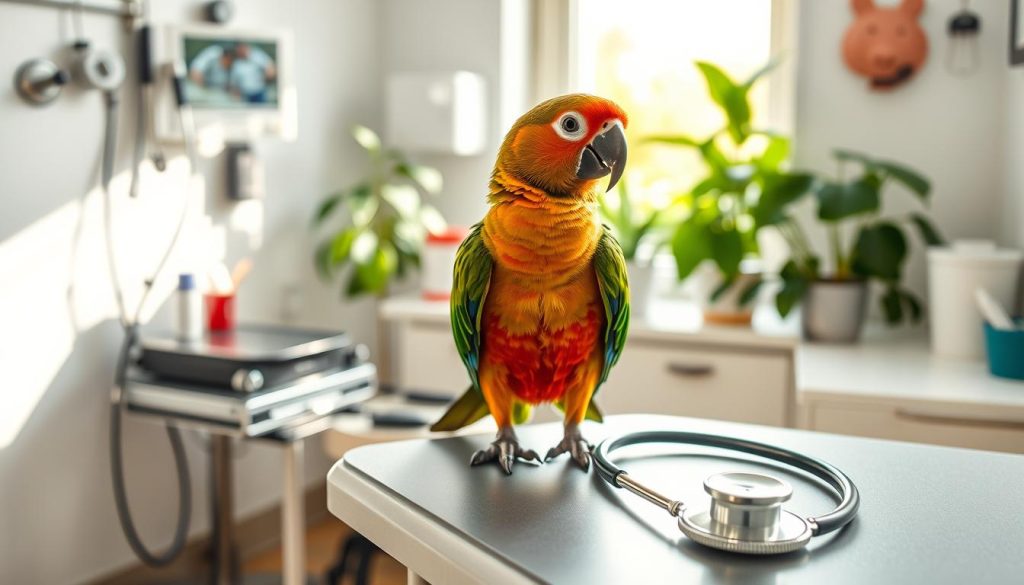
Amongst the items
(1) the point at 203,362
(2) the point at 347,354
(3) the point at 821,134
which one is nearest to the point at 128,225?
(1) the point at 203,362

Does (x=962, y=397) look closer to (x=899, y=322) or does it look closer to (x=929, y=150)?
(x=899, y=322)

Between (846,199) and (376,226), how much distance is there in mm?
1452

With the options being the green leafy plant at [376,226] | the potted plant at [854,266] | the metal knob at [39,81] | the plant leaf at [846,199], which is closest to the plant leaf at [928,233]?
the potted plant at [854,266]

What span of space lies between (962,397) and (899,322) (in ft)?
2.00

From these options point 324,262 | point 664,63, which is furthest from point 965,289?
point 324,262

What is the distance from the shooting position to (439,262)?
106 inches

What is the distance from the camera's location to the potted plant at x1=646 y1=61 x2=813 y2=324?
86.0 inches

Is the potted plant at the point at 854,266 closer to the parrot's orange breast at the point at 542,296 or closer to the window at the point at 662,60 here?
the window at the point at 662,60

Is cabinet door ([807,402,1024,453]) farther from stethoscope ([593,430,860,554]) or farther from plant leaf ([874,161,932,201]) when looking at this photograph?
stethoscope ([593,430,860,554])

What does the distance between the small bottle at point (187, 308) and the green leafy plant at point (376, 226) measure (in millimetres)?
529

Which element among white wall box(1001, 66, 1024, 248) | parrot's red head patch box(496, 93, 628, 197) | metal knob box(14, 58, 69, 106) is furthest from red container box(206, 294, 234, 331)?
white wall box(1001, 66, 1024, 248)

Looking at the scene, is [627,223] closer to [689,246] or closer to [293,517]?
[689,246]

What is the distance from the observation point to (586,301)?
0.88 meters

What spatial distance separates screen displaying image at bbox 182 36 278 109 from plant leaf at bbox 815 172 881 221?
145 cm
